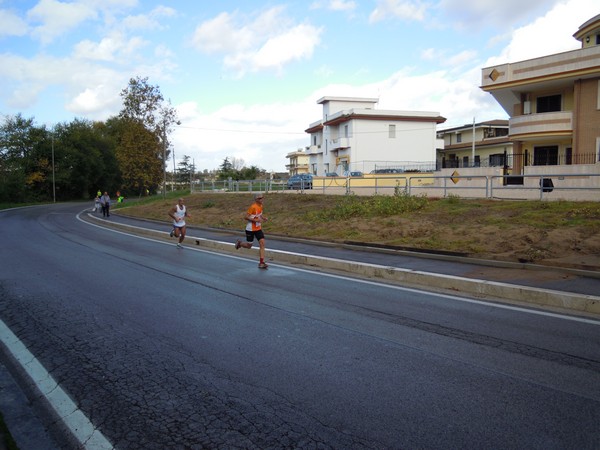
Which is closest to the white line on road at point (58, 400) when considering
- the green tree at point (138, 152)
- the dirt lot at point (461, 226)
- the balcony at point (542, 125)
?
the dirt lot at point (461, 226)

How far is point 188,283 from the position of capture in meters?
9.38

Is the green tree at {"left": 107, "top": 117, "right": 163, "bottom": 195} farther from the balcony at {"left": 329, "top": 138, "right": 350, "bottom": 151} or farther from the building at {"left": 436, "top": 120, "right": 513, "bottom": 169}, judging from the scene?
the building at {"left": 436, "top": 120, "right": 513, "bottom": 169}

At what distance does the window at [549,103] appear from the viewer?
28.3 meters

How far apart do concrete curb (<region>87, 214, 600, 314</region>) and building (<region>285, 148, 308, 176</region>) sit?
3525 inches

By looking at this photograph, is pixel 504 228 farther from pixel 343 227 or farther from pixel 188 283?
pixel 188 283

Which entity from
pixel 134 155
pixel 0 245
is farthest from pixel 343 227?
pixel 134 155

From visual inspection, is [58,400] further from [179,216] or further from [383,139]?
[383,139]

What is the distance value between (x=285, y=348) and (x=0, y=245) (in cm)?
1469

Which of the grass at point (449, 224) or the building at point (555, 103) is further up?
the building at point (555, 103)

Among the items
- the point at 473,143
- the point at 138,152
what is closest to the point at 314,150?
the point at 473,143

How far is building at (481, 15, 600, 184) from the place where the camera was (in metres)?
25.5

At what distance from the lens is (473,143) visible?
4772 centimetres

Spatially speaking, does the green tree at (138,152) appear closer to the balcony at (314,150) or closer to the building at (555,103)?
the balcony at (314,150)

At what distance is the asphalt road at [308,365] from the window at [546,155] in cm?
2481
